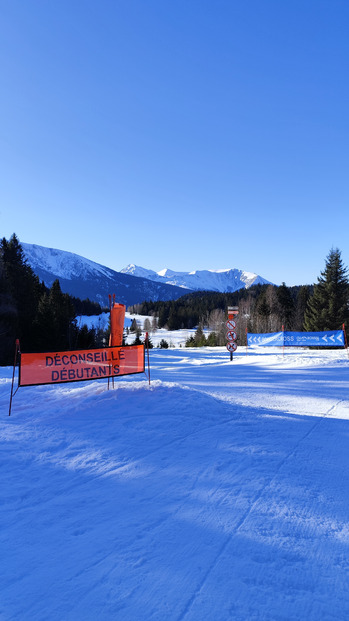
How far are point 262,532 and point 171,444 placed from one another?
8.56ft

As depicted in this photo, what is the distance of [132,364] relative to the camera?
374 inches

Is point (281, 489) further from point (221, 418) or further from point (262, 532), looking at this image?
point (221, 418)

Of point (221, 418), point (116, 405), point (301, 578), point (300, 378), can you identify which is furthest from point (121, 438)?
point (300, 378)

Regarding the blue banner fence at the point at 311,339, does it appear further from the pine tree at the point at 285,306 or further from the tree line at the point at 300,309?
the pine tree at the point at 285,306

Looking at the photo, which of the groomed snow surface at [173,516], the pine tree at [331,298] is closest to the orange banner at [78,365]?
the groomed snow surface at [173,516]

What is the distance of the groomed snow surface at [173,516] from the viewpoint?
7.88ft

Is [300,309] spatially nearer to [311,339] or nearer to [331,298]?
[331,298]

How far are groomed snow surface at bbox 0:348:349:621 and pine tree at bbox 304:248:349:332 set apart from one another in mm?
33548

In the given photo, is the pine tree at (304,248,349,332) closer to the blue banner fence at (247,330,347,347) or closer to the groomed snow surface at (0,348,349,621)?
the blue banner fence at (247,330,347,347)

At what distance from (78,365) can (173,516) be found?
5788 millimetres

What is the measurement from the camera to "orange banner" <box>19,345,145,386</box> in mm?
8070

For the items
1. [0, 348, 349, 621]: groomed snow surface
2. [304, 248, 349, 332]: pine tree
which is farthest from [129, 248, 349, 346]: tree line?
[0, 348, 349, 621]: groomed snow surface

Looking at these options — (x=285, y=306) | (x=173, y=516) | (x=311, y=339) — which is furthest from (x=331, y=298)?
(x=173, y=516)

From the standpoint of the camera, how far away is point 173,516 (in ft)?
11.3
